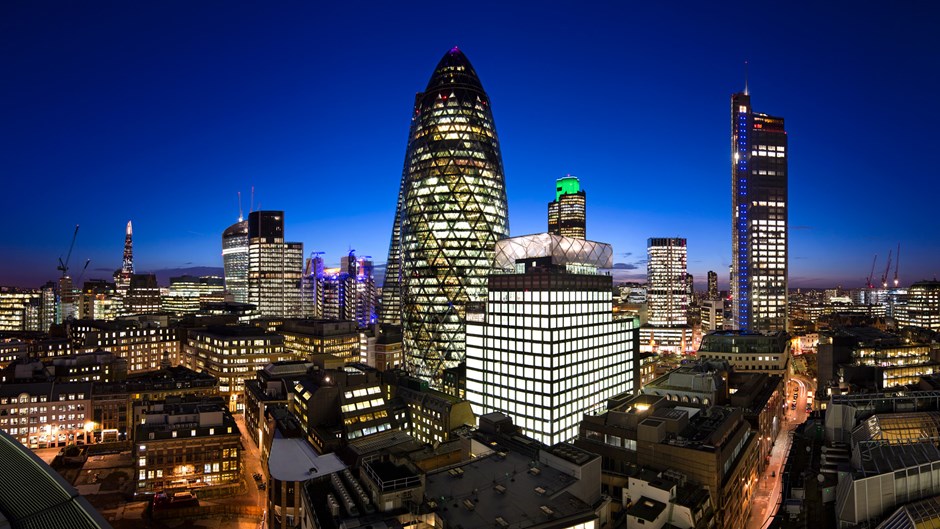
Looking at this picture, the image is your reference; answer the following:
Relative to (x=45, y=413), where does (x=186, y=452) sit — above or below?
below

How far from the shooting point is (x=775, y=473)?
310 feet

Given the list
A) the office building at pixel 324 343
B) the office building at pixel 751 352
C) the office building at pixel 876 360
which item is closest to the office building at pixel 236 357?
the office building at pixel 324 343

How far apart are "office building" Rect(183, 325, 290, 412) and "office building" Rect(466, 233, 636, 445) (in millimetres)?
78891

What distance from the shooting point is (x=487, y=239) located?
176 meters

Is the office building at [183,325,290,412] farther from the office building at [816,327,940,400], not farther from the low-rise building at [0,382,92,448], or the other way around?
the office building at [816,327,940,400]

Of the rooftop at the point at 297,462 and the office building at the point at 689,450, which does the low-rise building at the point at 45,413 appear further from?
the office building at the point at 689,450

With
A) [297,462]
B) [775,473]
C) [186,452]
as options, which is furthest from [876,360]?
[186,452]

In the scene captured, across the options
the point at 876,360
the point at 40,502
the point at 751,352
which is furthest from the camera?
the point at 751,352

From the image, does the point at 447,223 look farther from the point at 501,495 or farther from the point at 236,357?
the point at 501,495

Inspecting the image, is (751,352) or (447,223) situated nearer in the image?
(751,352)

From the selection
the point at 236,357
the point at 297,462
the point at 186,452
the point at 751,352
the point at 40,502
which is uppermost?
the point at 40,502

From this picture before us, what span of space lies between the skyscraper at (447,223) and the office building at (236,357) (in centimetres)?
4191

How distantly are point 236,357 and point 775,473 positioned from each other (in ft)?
460

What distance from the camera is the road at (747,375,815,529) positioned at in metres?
78.1
